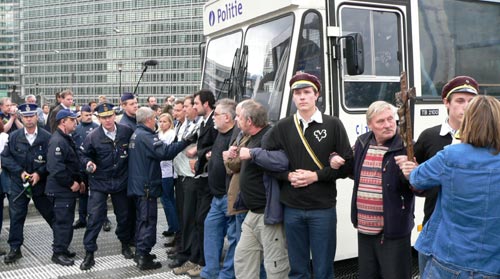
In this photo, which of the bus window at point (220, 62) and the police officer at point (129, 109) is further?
the police officer at point (129, 109)

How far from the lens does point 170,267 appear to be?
6066 mm

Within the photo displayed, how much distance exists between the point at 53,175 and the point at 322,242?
3.76m

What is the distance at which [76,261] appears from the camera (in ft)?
21.0

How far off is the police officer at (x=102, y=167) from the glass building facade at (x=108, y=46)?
101413 mm

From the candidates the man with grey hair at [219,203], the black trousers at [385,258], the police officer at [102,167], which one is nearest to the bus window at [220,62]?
the man with grey hair at [219,203]

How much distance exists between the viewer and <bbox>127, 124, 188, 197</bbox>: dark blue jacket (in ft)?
19.7

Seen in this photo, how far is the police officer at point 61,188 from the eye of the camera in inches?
248

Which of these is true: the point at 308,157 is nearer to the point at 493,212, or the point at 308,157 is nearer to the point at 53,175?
the point at 493,212

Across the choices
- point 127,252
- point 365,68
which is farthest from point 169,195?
point 365,68

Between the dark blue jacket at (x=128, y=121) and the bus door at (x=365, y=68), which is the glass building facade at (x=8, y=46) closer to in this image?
the dark blue jacket at (x=128, y=121)

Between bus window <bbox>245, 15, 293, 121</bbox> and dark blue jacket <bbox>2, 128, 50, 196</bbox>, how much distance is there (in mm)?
3011

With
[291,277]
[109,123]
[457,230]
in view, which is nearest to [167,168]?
[109,123]

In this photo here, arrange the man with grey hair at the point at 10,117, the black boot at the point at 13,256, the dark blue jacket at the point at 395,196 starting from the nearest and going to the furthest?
the dark blue jacket at the point at 395,196, the black boot at the point at 13,256, the man with grey hair at the point at 10,117

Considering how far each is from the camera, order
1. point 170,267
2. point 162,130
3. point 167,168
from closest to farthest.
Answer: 1. point 170,267
2. point 162,130
3. point 167,168
